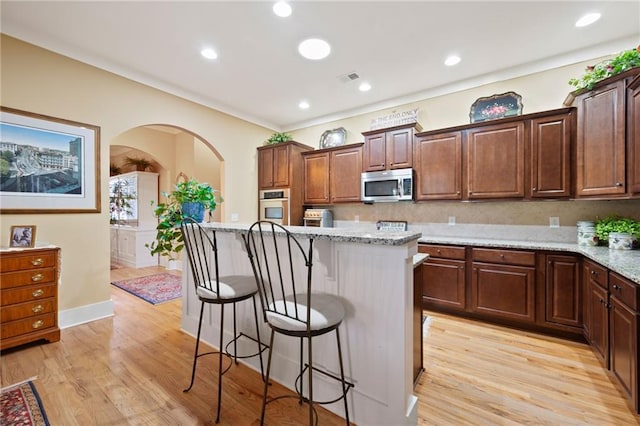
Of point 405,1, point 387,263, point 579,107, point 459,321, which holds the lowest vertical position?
point 459,321

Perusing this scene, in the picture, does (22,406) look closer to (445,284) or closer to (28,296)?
(28,296)

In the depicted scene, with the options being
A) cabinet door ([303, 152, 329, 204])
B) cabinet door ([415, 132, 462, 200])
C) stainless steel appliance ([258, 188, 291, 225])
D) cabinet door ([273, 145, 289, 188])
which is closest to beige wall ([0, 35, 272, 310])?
cabinet door ([273, 145, 289, 188])

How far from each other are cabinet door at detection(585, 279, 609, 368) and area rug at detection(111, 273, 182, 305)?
4644 mm

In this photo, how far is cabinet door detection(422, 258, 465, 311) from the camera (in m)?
3.10

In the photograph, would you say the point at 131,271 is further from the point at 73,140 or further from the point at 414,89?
the point at 414,89

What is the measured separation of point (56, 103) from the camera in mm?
2812

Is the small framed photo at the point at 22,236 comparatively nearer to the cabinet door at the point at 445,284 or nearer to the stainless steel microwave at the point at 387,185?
the stainless steel microwave at the point at 387,185

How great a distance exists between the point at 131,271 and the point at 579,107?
7.54 metres

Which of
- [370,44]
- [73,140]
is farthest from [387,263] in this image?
[73,140]

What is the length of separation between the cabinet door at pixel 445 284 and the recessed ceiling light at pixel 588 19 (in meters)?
2.53

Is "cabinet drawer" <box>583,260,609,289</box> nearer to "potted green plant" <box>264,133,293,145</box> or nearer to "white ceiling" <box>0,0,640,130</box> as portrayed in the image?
"white ceiling" <box>0,0,640,130</box>

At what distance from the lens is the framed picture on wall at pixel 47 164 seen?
8.36 ft

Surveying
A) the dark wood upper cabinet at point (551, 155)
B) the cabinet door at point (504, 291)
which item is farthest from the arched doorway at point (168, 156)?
the dark wood upper cabinet at point (551, 155)

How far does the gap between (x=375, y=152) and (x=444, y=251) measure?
67.2 inches
